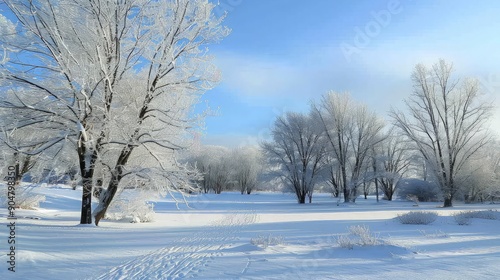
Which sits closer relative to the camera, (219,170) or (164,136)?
(164,136)

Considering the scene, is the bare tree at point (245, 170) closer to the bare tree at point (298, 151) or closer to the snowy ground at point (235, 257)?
the bare tree at point (298, 151)

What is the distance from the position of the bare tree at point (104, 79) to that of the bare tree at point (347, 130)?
87.9 ft

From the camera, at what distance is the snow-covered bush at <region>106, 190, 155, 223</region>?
1491 cm

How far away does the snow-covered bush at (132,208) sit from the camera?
14.9 metres

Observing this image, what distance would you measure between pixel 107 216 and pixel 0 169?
17.5ft

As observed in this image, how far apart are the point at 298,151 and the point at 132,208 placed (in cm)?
2566

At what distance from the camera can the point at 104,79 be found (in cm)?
1120

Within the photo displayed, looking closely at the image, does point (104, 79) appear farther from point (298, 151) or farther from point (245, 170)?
point (245, 170)

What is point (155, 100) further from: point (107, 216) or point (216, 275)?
point (216, 275)

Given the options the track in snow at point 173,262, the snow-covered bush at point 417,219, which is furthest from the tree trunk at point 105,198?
the snow-covered bush at point 417,219

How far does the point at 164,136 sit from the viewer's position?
1355cm

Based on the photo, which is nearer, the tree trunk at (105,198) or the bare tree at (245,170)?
the tree trunk at (105,198)

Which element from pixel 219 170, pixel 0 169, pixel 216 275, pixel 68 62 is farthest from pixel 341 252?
pixel 219 170

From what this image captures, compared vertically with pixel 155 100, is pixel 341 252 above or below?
below
